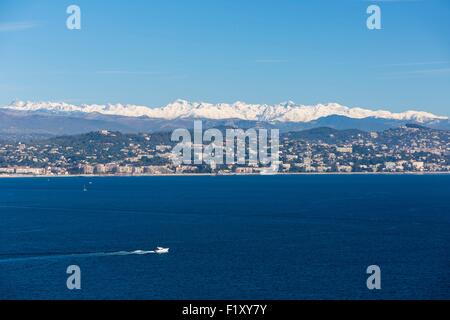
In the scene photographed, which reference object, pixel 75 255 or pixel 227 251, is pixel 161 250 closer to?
pixel 227 251

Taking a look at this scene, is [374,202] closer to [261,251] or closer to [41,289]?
[261,251]

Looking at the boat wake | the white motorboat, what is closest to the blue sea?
the boat wake

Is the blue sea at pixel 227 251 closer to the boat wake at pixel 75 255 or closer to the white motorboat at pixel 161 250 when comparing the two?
the boat wake at pixel 75 255

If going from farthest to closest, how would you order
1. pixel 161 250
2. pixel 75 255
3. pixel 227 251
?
pixel 227 251 < pixel 161 250 < pixel 75 255

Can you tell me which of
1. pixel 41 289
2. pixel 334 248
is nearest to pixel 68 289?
pixel 41 289

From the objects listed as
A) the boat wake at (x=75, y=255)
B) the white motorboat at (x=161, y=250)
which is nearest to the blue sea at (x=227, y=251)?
the boat wake at (x=75, y=255)

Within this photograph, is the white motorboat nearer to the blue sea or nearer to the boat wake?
the boat wake

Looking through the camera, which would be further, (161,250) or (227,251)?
(227,251)

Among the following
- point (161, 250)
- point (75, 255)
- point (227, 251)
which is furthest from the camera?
point (227, 251)

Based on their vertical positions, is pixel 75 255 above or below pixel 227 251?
above

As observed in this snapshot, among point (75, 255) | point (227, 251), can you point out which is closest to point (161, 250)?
point (227, 251)

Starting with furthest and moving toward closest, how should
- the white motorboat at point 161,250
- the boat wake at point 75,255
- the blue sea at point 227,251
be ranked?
the white motorboat at point 161,250 < the boat wake at point 75,255 < the blue sea at point 227,251
